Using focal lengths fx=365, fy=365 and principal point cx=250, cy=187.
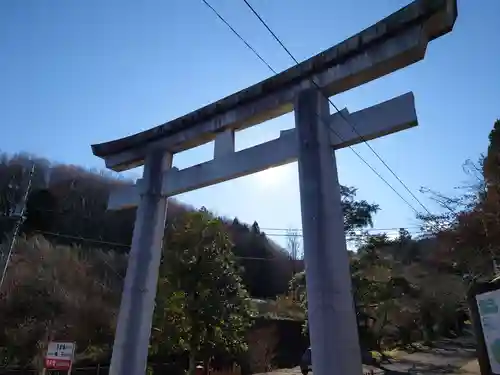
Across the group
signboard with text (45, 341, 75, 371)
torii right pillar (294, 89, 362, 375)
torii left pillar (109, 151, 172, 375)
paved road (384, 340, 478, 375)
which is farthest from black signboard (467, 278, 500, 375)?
paved road (384, 340, 478, 375)

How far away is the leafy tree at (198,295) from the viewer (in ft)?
41.5

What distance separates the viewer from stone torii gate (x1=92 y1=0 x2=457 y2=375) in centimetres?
419

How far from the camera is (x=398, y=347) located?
27125 mm

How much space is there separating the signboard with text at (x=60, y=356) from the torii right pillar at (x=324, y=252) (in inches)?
172

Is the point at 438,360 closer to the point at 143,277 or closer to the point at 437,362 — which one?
the point at 437,362

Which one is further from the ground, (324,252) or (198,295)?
(198,295)

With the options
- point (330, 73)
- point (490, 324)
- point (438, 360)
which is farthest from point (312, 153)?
point (438, 360)

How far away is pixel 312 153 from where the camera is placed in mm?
4805

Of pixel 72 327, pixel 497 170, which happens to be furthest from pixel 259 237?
pixel 497 170

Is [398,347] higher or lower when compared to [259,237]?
lower

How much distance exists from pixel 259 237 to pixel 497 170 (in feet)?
111

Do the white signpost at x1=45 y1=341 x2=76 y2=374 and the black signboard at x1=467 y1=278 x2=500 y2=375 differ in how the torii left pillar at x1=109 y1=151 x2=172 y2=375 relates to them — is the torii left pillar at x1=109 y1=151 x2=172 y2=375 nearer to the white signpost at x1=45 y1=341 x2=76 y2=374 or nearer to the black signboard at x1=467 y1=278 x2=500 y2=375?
the white signpost at x1=45 y1=341 x2=76 y2=374

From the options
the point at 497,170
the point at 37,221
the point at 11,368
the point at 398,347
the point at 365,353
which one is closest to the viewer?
the point at 497,170

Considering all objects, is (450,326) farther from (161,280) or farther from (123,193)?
(123,193)
